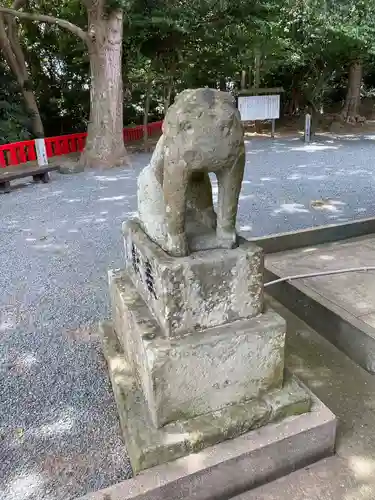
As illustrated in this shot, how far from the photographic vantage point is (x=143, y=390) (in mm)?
2072

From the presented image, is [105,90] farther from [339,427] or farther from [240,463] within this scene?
[240,463]

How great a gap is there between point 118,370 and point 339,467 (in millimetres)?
1204

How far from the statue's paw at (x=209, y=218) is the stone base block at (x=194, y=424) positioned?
2.84 feet

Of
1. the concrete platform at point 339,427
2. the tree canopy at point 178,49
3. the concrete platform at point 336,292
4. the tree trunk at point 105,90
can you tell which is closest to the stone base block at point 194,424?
the concrete platform at point 339,427

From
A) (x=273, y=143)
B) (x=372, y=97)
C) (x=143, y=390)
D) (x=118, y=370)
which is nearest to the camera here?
(x=143, y=390)

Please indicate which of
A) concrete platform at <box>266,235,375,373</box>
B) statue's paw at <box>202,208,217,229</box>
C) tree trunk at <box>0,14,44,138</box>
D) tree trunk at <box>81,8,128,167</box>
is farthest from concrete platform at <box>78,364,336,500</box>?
tree trunk at <box>0,14,44,138</box>

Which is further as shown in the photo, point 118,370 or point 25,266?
point 25,266

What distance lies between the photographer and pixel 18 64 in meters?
10.2

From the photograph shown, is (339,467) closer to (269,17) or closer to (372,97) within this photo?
(269,17)

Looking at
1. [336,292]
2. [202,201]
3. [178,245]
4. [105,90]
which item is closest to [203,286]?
[178,245]

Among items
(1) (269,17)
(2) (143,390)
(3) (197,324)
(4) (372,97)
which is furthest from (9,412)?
(4) (372,97)

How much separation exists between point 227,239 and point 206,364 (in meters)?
0.57

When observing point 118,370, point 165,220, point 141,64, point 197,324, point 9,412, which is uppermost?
point 141,64

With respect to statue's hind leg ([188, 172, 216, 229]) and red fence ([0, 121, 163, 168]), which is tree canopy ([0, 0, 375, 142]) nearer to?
red fence ([0, 121, 163, 168])
